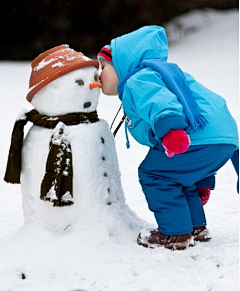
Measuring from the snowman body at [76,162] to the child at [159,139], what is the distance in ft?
0.54

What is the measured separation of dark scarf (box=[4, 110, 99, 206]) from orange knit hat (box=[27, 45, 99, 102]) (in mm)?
154

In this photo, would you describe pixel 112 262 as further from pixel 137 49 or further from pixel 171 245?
pixel 137 49

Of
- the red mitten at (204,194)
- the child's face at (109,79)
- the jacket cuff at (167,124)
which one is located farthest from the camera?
the red mitten at (204,194)

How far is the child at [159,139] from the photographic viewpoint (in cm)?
231

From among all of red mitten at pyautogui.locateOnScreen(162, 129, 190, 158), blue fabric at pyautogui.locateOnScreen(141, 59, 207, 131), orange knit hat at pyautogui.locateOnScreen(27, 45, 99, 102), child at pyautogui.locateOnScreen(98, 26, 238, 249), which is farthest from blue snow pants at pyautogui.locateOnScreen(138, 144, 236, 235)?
orange knit hat at pyautogui.locateOnScreen(27, 45, 99, 102)

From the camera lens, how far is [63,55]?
244cm

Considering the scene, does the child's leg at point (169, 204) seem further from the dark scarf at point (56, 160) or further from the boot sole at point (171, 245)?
the dark scarf at point (56, 160)

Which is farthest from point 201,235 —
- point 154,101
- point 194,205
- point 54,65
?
point 54,65

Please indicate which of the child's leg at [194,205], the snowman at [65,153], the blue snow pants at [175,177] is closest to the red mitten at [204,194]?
the child's leg at [194,205]

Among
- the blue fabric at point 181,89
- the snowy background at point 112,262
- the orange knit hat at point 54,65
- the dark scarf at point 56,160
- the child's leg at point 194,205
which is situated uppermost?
the orange knit hat at point 54,65

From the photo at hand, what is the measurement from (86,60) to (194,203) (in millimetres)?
832

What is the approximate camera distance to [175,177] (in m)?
Answer: 2.39

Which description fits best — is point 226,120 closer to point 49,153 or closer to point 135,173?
point 49,153

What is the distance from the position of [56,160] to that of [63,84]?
1.08 ft
